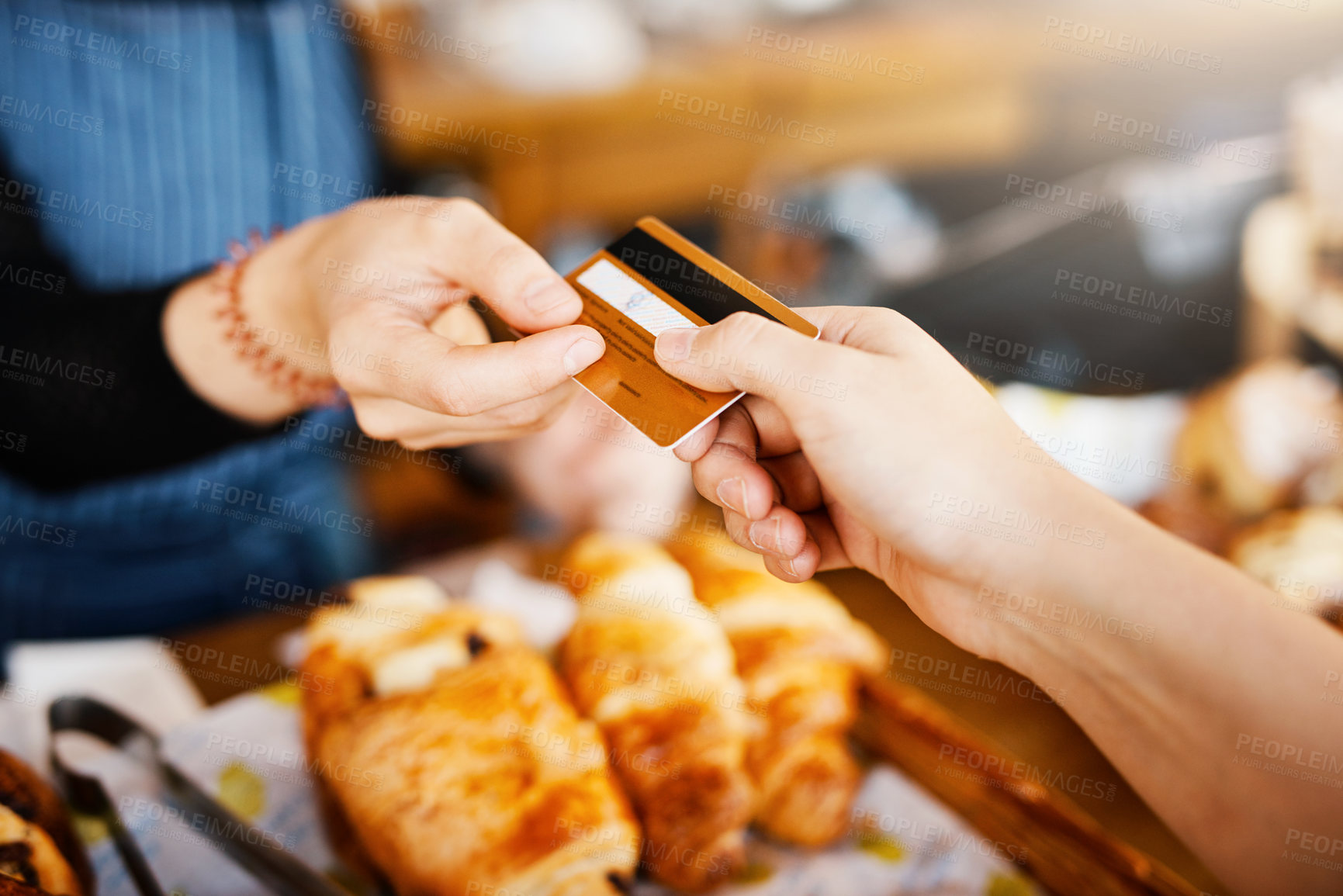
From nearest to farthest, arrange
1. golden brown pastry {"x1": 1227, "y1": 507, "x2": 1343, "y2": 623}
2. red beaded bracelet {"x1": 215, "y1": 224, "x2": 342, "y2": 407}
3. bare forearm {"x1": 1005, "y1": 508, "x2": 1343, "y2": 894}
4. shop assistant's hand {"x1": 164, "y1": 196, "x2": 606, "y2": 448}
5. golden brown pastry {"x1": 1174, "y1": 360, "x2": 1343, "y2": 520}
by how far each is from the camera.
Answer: bare forearm {"x1": 1005, "y1": 508, "x2": 1343, "y2": 894}, shop assistant's hand {"x1": 164, "y1": 196, "x2": 606, "y2": 448}, red beaded bracelet {"x1": 215, "y1": 224, "x2": 342, "y2": 407}, golden brown pastry {"x1": 1227, "y1": 507, "x2": 1343, "y2": 623}, golden brown pastry {"x1": 1174, "y1": 360, "x2": 1343, "y2": 520}

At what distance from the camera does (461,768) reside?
2.37 feet

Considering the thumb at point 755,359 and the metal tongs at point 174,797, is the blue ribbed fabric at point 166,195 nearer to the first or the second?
the metal tongs at point 174,797

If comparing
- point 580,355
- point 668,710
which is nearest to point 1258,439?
point 668,710

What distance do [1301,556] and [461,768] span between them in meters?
1.23

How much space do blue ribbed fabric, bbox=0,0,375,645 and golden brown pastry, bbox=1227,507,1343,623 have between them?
1.43m

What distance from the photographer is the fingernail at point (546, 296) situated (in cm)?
68

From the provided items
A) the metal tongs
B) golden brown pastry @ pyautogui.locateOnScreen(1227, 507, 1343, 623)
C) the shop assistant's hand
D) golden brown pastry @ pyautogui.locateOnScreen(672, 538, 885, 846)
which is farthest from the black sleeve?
golden brown pastry @ pyautogui.locateOnScreen(1227, 507, 1343, 623)

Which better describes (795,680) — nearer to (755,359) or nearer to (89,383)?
(755,359)

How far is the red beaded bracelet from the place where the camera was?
3.04 feet

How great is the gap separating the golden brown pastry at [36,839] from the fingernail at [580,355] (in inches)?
21.1

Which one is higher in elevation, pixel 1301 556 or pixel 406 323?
pixel 406 323

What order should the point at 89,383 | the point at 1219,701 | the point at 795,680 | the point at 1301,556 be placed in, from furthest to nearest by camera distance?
the point at 1301,556 → the point at 89,383 → the point at 795,680 → the point at 1219,701

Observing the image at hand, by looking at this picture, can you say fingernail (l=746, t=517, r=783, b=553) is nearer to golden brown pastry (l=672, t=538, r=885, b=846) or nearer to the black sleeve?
golden brown pastry (l=672, t=538, r=885, b=846)

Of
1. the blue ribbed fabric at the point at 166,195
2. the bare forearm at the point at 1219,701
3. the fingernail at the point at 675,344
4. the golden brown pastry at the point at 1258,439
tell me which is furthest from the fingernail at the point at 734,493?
the golden brown pastry at the point at 1258,439
